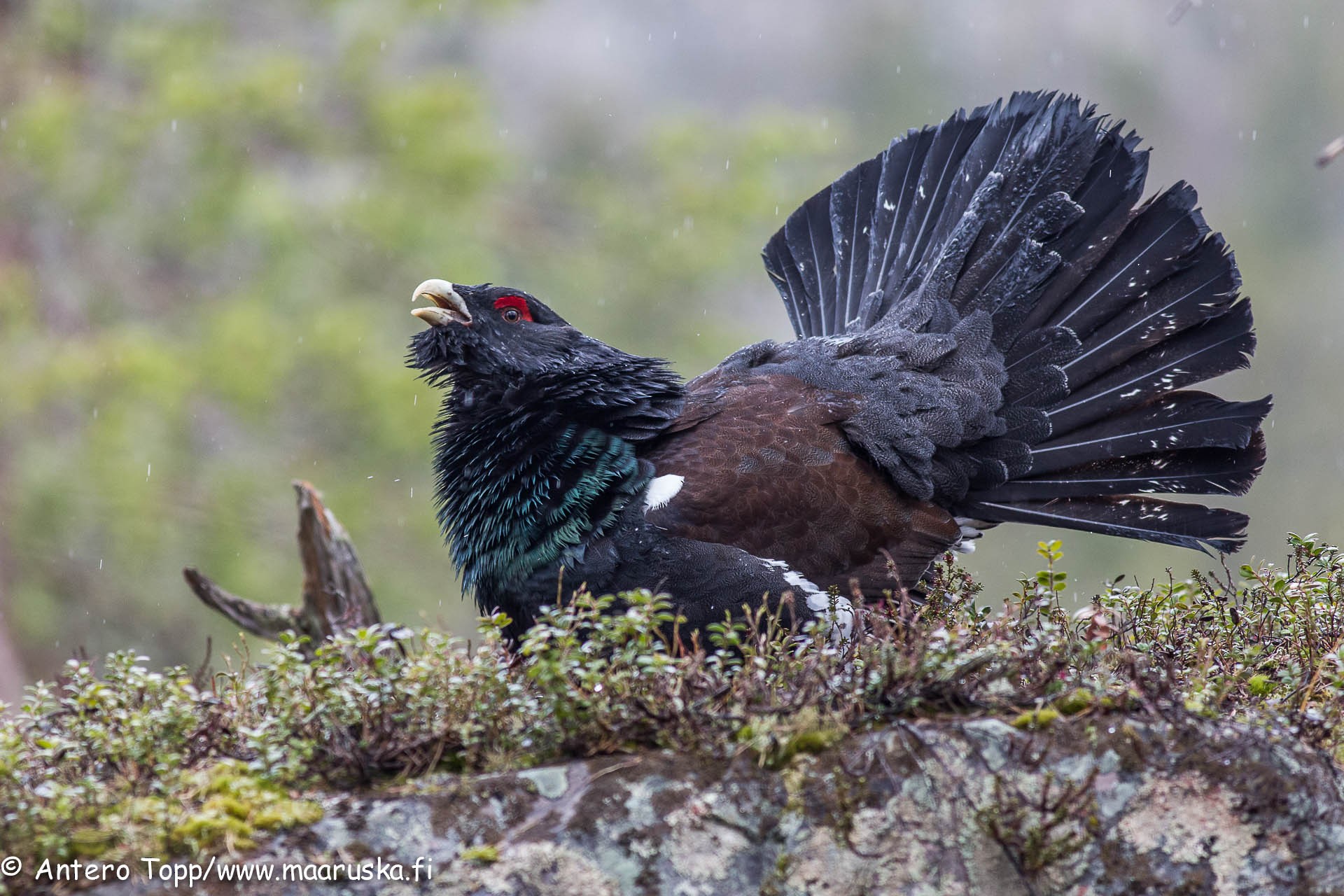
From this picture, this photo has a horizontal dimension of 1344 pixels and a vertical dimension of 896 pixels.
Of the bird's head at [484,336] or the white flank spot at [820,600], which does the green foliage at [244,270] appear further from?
the white flank spot at [820,600]

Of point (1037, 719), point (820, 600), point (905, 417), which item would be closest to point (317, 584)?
point (820, 600)

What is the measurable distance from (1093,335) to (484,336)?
Answer: 2.52 metres

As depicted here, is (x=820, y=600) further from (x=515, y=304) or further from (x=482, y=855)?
(x=482, y=855)

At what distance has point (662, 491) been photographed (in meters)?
4.41

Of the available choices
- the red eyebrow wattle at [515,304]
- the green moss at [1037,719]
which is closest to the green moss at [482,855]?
the green moss at [1037,719]

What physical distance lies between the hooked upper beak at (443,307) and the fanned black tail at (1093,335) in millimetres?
1825

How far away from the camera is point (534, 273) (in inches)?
589

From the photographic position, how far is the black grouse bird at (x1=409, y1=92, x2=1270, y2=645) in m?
4.40

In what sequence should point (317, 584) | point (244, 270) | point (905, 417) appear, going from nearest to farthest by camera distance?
point (905, 417) < point (317, 584) < point (244, 270)

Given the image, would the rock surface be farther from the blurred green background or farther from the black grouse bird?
the blurred green background

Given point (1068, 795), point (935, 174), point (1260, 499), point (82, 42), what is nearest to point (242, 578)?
point (82, 42)

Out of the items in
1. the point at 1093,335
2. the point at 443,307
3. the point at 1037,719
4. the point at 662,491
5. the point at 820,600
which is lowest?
the point at 1037,719

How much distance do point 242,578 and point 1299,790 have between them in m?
10.8

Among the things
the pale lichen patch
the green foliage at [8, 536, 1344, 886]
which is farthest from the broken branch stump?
the pale lichen patch
